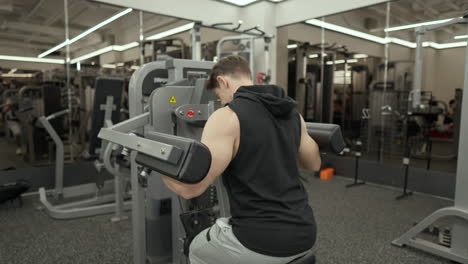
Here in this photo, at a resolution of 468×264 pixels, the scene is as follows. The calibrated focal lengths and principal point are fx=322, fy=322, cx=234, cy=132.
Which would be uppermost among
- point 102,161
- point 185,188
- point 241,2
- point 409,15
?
point 241,2

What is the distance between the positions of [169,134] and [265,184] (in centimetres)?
69

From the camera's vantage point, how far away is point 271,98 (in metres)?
1.15

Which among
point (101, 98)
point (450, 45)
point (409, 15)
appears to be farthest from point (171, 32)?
point (450, 45)

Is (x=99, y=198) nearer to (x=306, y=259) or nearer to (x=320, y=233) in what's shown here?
(x=320, y=233)

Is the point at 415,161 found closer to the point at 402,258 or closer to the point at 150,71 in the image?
the point at 402,258

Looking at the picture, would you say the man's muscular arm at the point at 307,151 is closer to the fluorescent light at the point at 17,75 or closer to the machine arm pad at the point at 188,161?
the machine arm pad at the point at 188,161

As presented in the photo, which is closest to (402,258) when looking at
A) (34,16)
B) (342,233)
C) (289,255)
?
(342,233)

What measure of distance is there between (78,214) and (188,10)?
3.91 m

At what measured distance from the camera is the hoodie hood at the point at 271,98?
45.2 inches

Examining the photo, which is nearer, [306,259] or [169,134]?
[306,259]

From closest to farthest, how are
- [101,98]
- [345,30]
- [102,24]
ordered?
[101,98], [102,24], [345,30]

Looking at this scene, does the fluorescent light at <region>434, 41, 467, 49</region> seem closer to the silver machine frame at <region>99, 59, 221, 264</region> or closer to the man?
the silver machine frame at <region>99, 59, 221, 264</region>

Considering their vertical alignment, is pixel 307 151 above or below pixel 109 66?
below

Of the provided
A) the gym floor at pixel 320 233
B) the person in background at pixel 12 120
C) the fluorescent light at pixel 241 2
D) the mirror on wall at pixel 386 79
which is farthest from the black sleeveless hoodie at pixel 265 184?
the fluorescent light at pixel 241 2
